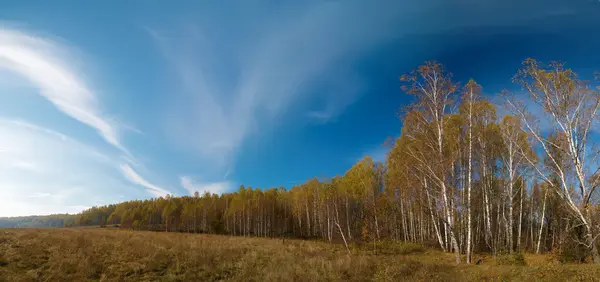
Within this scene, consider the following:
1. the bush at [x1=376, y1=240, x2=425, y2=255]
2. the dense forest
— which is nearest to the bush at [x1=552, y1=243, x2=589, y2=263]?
the dense forest

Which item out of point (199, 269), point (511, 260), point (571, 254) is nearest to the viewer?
point (199, 269)

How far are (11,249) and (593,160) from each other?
3000cm

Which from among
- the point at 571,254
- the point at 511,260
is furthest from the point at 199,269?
the point at 571,254

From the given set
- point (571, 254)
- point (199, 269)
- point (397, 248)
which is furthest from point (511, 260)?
point (199, 269)

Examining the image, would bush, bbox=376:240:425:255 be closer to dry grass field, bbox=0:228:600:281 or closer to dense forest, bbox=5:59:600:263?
dense forest, bbox=5:59:600:263

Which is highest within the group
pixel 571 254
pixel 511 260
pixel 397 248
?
pixel 571 254

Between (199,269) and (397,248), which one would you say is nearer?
(199,269)

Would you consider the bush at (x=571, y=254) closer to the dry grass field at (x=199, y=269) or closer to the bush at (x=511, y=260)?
the bush at (x=511, y=260)

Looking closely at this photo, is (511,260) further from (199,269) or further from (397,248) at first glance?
(199,269)

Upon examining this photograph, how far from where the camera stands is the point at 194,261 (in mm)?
13625

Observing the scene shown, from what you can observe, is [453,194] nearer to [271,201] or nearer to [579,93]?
[579,93]

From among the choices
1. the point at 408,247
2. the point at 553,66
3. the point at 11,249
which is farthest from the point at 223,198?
the point at 553,66

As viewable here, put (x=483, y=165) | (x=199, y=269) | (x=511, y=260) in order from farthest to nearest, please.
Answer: (x=483, y=165) < (x=511, y=260) < (x=199, y=269)

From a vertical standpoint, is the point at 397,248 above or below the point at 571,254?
below
